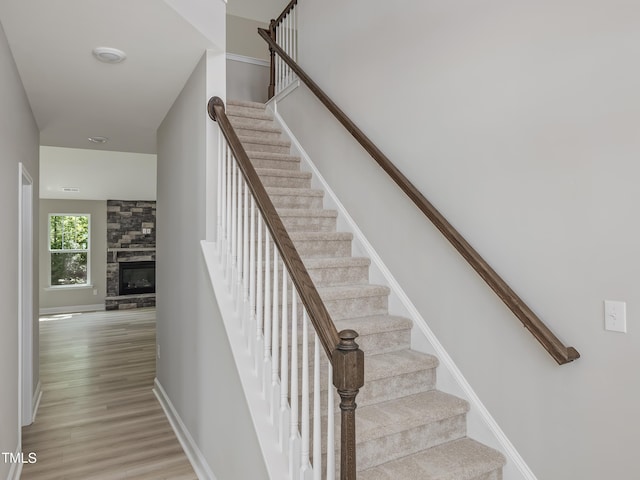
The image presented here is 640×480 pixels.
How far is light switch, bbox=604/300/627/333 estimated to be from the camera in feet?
5.33

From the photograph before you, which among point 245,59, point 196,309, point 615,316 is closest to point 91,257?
point 245,59

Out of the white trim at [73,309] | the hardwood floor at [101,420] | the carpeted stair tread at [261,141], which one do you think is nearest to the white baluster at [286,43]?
the carpeted stair tread at [261,141]

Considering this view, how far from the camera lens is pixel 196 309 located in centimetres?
280

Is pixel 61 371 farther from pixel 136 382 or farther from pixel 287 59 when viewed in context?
pixel 287 59

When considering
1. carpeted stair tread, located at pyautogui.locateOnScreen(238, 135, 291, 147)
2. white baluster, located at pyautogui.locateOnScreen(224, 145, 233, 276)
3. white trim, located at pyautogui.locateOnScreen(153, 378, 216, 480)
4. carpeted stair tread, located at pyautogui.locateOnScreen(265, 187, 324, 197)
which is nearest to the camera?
white baluster, located at pyautogui.locateOnScreen(224, 145, 233, 276)

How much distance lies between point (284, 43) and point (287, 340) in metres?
3.82

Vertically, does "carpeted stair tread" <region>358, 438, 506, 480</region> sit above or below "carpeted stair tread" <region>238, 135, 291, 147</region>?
below

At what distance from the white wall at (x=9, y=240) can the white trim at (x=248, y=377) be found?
112cm

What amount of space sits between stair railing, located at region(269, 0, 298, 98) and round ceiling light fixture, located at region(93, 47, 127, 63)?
1869 millimetres

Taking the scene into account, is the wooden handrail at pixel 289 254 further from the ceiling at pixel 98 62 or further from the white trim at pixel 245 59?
the white trim at pixel 245 59

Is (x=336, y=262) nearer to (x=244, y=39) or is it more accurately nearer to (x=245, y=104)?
(x=245, y=104)

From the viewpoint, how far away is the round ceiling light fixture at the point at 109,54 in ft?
8.34

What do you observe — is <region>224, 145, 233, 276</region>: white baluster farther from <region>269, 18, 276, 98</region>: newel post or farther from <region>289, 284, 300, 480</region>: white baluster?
<region>269, 18, 276, 98</region>: newel post

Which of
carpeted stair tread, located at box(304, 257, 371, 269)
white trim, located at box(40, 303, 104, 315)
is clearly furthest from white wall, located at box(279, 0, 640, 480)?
white trim, located at box(40, 303, 104, 315)
